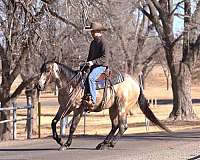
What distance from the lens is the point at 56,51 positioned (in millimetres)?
23484

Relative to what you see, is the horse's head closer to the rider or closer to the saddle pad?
the rider

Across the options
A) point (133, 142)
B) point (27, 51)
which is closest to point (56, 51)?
point (27, 51)

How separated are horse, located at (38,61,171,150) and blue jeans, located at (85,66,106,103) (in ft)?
0.75

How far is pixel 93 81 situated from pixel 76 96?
0.53 m

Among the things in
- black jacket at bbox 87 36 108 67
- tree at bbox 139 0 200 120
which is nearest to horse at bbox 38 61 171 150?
black jacket at bbox 87 36 108 67

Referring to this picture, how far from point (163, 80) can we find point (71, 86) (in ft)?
428

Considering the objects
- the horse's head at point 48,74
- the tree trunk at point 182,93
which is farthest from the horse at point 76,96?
the tree trunk at point 182,93

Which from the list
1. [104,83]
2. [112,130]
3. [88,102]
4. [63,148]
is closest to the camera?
[88,102]

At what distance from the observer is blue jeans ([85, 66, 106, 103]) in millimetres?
13039

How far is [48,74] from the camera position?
42.7ft

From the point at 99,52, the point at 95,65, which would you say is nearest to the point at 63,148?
the point at 95,65

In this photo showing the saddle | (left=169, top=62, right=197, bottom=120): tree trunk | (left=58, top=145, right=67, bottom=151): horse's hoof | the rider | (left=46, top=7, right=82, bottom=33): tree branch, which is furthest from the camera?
(left=169, top=62, right=197, bottom=120): tree trunk

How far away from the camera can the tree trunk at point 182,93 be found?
30.6 metres

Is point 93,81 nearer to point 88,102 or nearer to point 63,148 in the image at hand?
point 88,102
